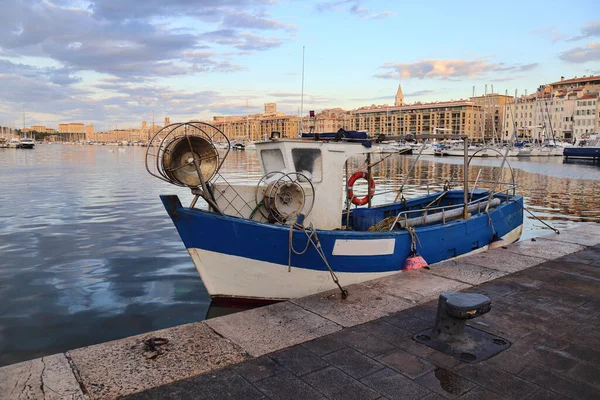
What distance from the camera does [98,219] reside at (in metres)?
18.6

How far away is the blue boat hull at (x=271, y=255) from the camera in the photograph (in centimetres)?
787

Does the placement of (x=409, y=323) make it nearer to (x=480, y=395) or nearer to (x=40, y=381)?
(x=480, y=395)

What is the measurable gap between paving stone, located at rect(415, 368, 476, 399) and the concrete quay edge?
1345mm

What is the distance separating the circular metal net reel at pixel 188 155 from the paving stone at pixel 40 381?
3.79 metres

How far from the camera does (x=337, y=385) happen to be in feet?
13.5

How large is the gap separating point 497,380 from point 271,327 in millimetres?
2505

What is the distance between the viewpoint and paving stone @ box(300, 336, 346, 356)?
15.7ft

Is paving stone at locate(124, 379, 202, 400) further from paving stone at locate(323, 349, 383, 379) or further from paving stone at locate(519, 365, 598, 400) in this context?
paving stone at locate(519, 365, 598, 400)

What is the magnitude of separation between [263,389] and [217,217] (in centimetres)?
420

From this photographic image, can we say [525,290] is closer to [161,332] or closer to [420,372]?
[420,372]

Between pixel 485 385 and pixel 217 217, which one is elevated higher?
pixel 217 217

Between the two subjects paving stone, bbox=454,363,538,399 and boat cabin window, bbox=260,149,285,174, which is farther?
boat cabin window, bbox=260,149,285,174

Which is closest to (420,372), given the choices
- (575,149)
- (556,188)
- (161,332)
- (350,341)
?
(350,341)

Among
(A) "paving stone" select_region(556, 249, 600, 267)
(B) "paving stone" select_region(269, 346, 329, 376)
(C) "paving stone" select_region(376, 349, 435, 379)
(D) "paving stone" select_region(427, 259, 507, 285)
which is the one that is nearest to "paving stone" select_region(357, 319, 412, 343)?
(C) "paving stone" select_region(376, 349, 435, 379)
